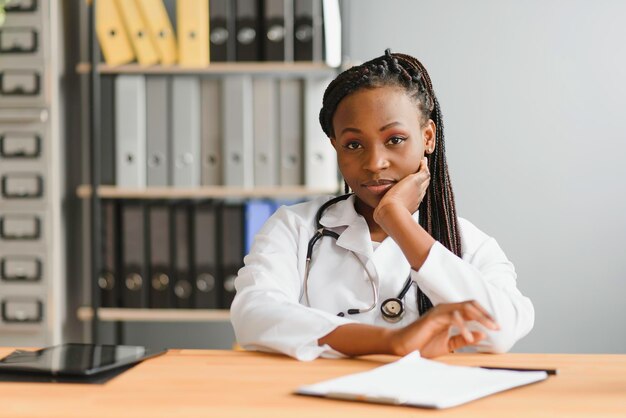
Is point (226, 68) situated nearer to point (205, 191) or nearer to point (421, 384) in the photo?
point (205, 191)

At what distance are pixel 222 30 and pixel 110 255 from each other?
32.3 inches

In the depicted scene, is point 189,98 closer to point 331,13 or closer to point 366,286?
point 331,13

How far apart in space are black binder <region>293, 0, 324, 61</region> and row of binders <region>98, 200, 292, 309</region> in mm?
501

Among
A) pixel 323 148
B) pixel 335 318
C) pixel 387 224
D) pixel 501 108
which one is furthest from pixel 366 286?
pixel 501 108

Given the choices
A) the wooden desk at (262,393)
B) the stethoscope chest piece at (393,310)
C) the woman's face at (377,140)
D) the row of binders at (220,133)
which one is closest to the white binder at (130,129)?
the row of binders at (220,133)

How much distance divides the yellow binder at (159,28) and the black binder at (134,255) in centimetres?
49

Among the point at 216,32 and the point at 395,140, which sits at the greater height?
the point at 216,32

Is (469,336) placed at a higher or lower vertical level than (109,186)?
lower

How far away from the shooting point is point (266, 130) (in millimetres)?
2791

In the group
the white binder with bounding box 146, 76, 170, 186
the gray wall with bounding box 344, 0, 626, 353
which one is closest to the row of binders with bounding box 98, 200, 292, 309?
the white binder with bounding box 146, 76, 170, 186

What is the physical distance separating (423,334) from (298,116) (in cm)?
166

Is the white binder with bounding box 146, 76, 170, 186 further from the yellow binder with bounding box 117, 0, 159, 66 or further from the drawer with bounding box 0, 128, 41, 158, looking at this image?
the drawer with bounding box 0, 128, 41, 158

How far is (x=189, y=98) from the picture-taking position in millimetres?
2795

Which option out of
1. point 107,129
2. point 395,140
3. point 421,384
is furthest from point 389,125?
point 107,129
